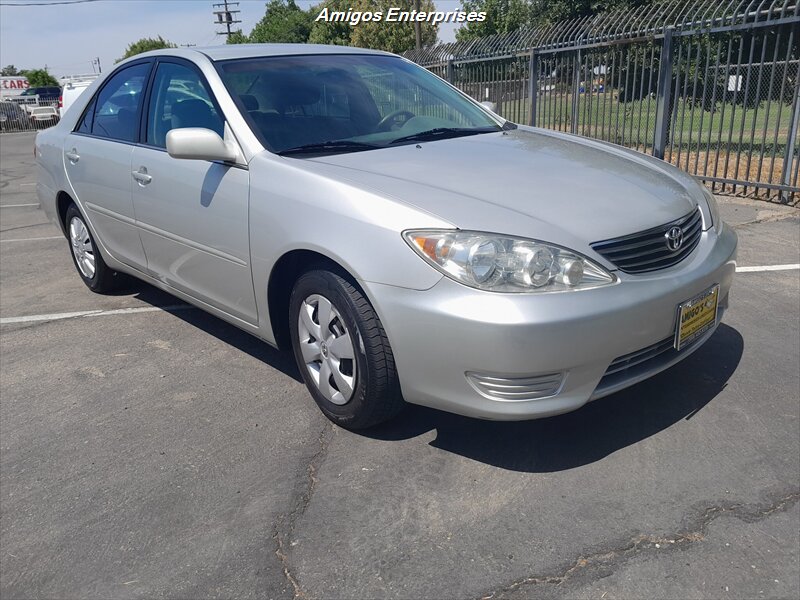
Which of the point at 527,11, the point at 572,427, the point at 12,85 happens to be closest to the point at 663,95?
the point at 572,427

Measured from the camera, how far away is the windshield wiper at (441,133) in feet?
11.9

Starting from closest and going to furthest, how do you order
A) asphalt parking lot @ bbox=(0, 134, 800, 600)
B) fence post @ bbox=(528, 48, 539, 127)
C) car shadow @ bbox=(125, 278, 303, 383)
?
asphalt parking lot @ bbox=(0, 134, 800, 600)
car shadow @ bbox=(125, 278, 303, 383)
fence post @ bbox=(528, 48, 539, 127)

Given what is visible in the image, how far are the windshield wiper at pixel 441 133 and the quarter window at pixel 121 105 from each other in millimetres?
1691

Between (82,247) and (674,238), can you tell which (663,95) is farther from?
(82,247)

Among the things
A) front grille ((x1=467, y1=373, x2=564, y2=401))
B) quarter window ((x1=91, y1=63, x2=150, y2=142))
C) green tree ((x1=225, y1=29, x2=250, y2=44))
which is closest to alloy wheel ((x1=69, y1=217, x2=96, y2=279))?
quarter window ((x1=91, y1=63, x2=150, y2=142))

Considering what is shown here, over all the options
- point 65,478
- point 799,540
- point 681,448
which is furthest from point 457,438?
point 65,478

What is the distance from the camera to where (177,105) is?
3.89m

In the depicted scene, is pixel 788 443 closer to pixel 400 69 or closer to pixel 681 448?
pixel 681 448

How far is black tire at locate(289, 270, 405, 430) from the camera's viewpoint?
2758 millimetres

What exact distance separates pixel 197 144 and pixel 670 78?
7.25 m

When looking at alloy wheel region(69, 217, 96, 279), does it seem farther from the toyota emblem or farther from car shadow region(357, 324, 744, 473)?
the toyota emblem

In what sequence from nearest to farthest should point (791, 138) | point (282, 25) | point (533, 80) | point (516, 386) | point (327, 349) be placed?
point (516, 386) → point (327, 349) → point (791, 138) → point (533, 80) → point (282, 25)

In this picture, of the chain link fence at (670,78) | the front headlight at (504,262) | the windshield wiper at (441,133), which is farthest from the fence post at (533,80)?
the front headlight at (504,262)

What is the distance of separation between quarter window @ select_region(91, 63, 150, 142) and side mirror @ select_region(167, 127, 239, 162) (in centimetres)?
109
